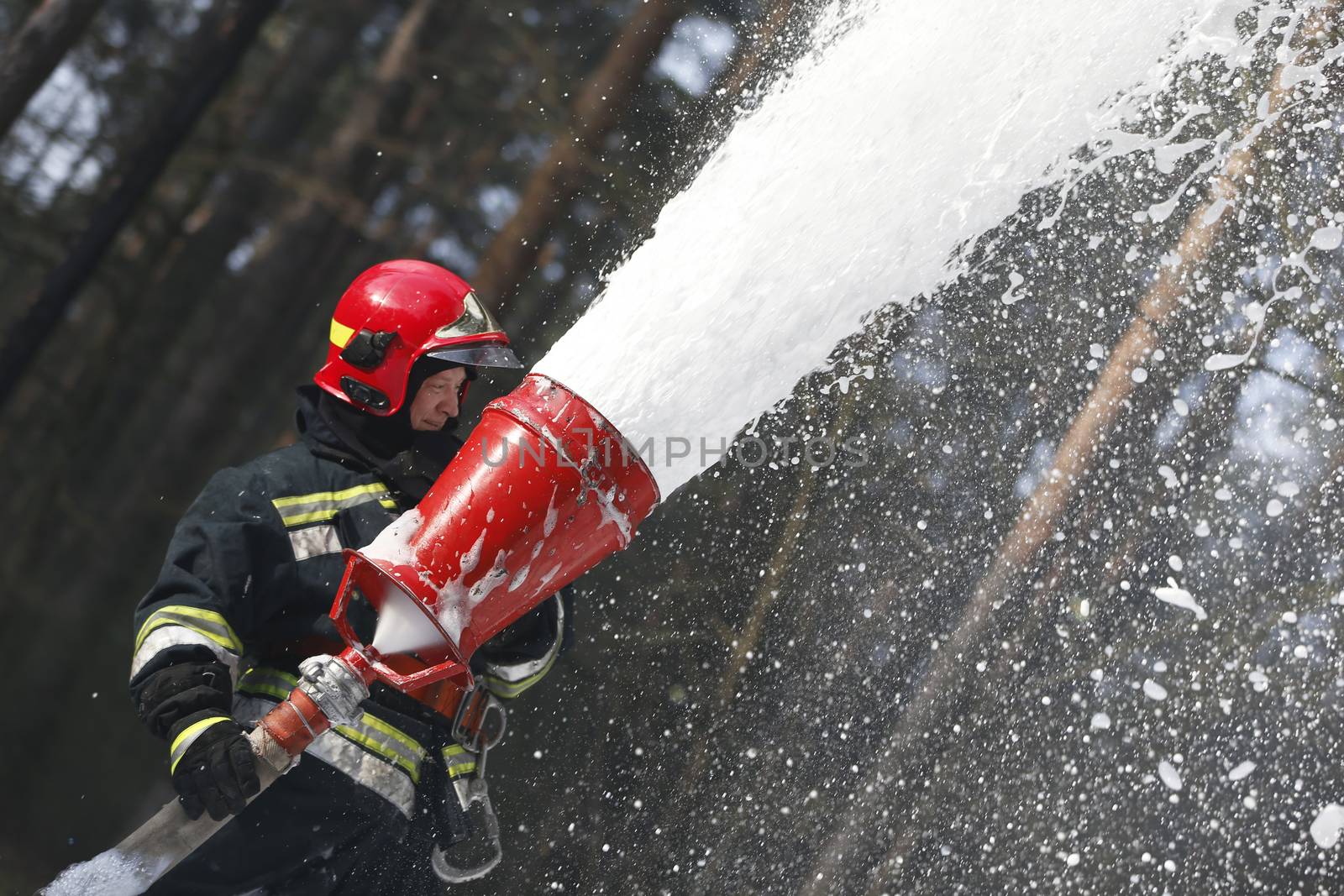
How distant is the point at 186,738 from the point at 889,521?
A: 6176 millimetres

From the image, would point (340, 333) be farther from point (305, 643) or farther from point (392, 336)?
point (305, 643)

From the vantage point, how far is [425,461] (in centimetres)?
246

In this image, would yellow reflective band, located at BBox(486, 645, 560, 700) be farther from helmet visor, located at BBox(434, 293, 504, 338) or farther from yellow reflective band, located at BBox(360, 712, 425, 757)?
helmet visor, located at BBox(434, 293, 504, 338)

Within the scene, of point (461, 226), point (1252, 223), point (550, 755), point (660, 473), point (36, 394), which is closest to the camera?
point (660, 473)

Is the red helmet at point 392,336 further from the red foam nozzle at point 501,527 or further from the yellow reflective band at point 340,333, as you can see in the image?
the red foam nozzle at point 501,527

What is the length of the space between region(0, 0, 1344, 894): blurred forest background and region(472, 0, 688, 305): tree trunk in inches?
0.9

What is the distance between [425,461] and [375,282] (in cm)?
48

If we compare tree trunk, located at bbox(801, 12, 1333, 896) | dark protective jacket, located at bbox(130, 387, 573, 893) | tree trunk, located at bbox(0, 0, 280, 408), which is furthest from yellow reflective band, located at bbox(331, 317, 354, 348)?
tree trunk, located at bbox(0, 0, 280, 408)

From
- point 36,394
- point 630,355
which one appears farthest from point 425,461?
point 36,394

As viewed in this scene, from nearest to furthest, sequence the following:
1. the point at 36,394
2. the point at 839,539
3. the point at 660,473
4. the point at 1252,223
Result: the point at 660,473, the point at 1252,223, the point at 839,539, the point at 36,394

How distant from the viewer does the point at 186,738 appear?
183 centimetres

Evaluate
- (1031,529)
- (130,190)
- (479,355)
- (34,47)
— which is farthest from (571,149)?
(130,190)

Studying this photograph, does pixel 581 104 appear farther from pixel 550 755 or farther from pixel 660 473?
pixel 660 473

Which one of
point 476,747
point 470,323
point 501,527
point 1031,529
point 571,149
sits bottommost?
point 1031,529
